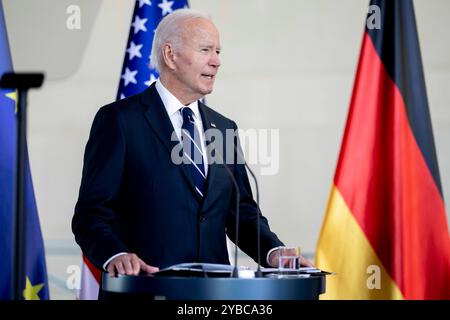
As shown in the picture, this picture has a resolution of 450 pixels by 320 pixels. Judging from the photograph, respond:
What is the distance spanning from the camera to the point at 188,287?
6.38 feet

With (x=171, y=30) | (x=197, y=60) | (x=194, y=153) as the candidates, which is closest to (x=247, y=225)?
(x=194, y=153)

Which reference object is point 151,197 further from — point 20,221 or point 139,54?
point 139,54

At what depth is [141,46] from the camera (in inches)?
160

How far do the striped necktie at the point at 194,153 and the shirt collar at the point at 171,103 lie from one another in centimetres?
8

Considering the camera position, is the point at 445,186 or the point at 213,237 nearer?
the point at 213,237

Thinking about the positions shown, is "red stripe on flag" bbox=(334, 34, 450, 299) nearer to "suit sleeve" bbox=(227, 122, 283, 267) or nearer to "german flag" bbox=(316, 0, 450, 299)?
"german flag" bbox=(316, 0, 450, 299)

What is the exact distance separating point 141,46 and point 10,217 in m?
1.10

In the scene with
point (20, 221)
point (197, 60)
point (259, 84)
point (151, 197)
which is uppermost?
point (259, 84)

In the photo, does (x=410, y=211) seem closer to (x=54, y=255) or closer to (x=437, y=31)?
(x=437, y=31)

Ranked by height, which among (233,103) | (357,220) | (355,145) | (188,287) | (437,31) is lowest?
(188,287)

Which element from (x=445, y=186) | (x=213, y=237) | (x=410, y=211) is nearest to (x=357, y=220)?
(x=410, y=211)

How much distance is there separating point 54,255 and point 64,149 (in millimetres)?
624

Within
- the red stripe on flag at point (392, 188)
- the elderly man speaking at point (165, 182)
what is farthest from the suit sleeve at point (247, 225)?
the red stripe on flag at point (392, 188)

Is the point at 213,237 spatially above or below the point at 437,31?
below
